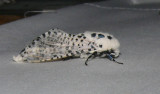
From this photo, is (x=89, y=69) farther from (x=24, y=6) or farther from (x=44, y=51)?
(x=24, y=6)

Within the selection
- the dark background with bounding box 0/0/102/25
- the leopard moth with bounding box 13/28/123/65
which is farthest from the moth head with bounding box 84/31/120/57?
the dark background with bounding box 0/0/102/25

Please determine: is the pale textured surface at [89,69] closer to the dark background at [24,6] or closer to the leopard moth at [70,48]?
the leopard moth at [70,48]

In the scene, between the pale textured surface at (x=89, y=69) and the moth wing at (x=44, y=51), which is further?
the moth wing at (x=44, y=51)

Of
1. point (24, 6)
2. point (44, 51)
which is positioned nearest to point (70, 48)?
point (44, 51)

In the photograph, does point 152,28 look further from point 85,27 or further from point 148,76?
point 148,76

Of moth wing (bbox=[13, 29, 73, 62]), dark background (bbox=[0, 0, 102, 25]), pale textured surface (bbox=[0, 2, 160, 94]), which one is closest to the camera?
pale textured surface (bbox=[0, 2, 160, 94])

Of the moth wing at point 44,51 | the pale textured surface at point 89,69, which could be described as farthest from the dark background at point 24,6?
the moth wing at point 44,51

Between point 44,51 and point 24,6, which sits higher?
point 24,6

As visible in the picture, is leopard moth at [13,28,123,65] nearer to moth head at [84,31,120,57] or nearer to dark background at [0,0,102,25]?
moth head at [84,31,120,57]

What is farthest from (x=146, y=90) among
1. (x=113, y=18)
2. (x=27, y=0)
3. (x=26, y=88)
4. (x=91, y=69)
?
(x=27, y=0)
